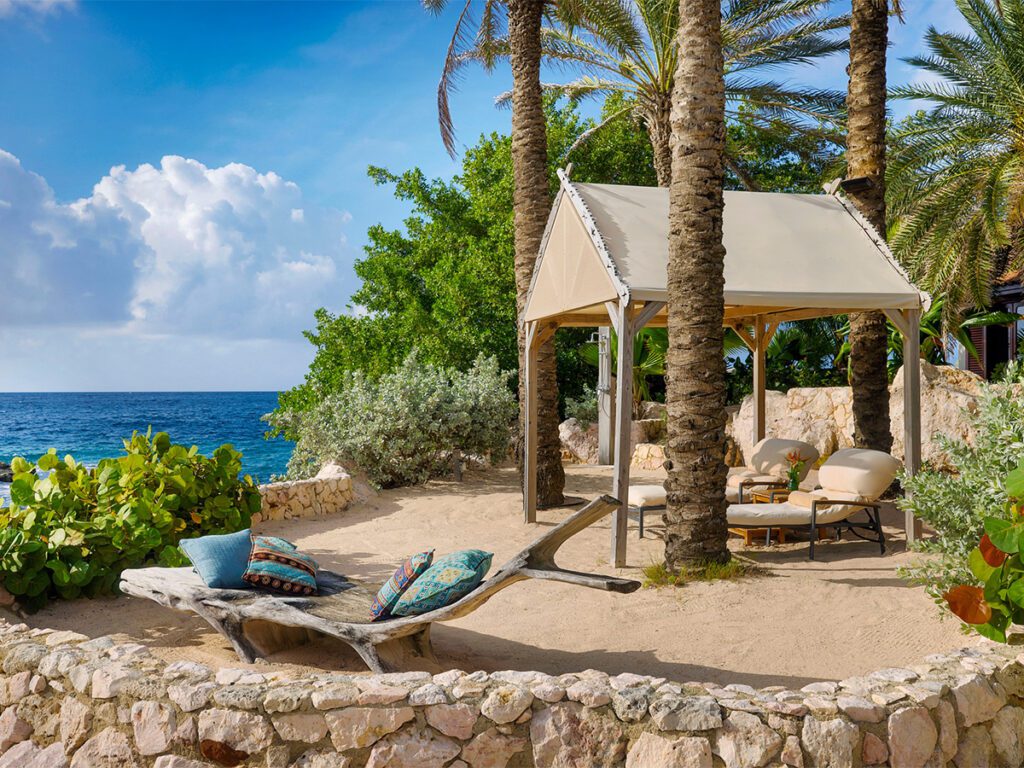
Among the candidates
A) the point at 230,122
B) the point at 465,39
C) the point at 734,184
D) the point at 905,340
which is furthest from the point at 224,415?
the point at 905,340

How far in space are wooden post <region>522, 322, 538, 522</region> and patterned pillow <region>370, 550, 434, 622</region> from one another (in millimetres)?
4848

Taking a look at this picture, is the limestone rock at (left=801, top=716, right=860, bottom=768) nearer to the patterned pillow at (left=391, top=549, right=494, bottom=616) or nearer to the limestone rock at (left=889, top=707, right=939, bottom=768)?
the limestone rock at (left=889, top=707, right=939, bottom=768)

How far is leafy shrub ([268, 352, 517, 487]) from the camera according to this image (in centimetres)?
1165

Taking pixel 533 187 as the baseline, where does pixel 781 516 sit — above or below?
below

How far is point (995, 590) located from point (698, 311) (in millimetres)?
2998

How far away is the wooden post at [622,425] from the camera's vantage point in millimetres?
6863

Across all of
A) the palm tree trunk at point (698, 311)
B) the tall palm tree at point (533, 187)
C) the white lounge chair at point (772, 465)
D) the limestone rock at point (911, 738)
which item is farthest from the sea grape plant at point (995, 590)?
the tall palm tree at point (533, 187)

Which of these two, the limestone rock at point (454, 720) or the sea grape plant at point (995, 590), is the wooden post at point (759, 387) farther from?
the limestone rock at point (454, 720)

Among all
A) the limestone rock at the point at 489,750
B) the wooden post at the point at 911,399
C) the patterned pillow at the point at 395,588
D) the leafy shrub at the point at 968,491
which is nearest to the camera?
the limestone rock at the point at 489,750

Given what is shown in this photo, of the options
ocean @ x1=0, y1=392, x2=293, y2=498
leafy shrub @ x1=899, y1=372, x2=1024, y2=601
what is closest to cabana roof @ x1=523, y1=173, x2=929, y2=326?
leafy shrub @ x1=899, y1=372, x2=1024, y2=601

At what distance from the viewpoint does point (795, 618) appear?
18.5 ft

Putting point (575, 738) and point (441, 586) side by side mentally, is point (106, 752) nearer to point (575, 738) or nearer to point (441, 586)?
point (441, 586)

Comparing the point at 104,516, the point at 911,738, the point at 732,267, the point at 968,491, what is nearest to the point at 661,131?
the point at 732,267

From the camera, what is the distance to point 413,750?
331 cm
